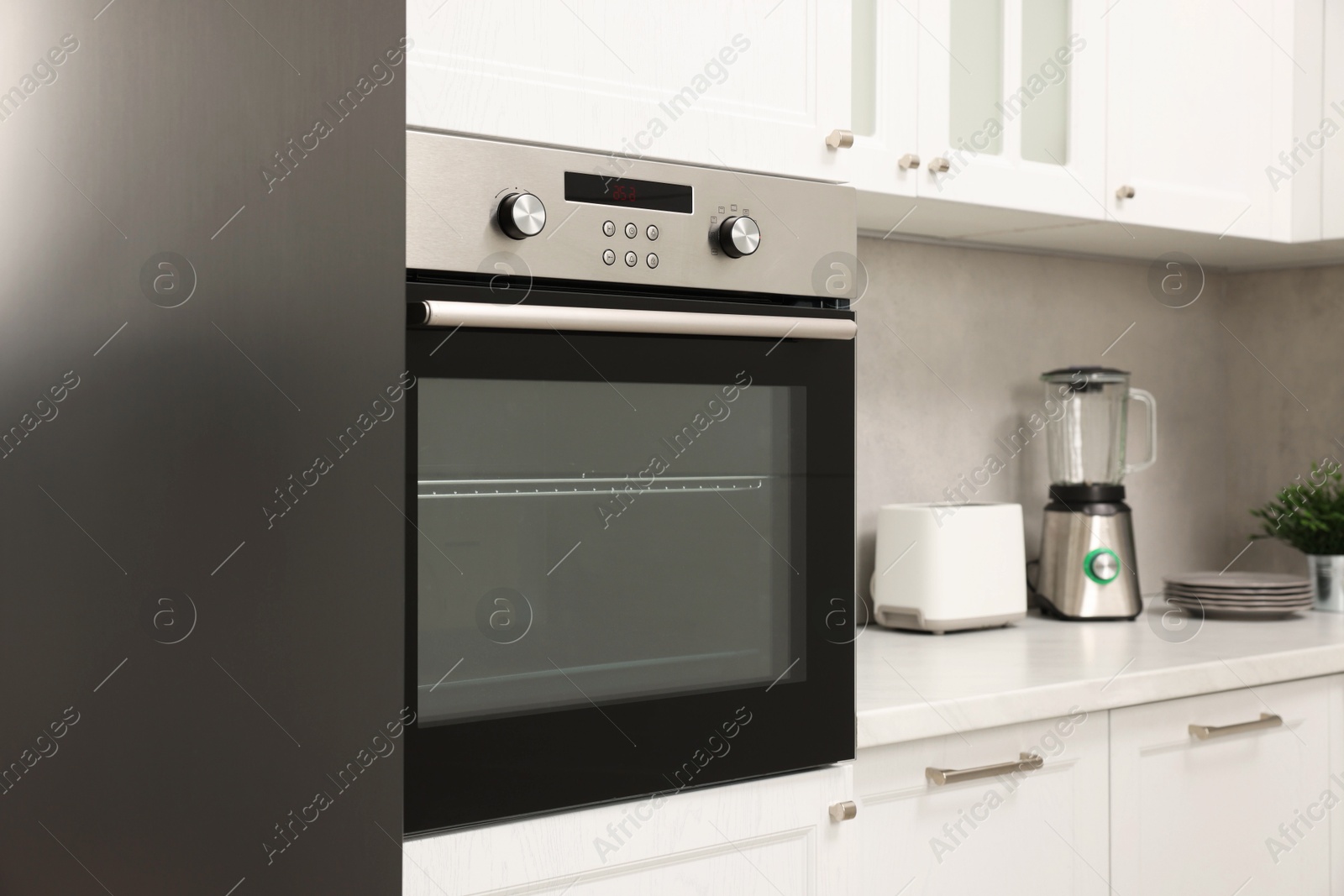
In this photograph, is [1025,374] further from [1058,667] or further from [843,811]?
[843,811]

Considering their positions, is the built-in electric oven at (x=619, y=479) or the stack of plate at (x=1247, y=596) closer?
the built-in electric oven at (x=619, y=479)

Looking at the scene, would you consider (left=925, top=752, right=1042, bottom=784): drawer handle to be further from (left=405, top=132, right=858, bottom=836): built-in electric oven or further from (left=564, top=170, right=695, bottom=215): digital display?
(left=564, top=170, right=695, bottom=215): digital display

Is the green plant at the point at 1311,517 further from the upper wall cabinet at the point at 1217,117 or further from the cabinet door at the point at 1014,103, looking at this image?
the cabinet door at the point at 1014,103

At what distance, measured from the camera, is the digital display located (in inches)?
43.1

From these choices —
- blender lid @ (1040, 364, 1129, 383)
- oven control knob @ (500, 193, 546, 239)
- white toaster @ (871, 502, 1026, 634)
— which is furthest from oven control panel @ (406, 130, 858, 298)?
blender lid @ (1040, 364, 1129, 383)

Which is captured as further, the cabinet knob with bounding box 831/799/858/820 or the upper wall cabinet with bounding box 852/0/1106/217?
the upper wall cabinet with bounding box 852/0/1106/217

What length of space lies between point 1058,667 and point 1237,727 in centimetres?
30

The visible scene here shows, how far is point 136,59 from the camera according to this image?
2.79ft

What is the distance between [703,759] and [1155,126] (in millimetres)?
1291

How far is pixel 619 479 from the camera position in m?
1.12

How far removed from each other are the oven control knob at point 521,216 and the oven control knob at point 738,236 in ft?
0.65

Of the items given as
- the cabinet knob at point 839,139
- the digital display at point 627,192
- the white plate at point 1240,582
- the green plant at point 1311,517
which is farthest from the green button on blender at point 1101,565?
the digital display at point 627,192

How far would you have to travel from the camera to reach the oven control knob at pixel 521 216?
1045 millimetres

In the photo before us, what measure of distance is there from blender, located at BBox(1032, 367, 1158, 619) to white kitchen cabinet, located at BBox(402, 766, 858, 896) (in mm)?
945
